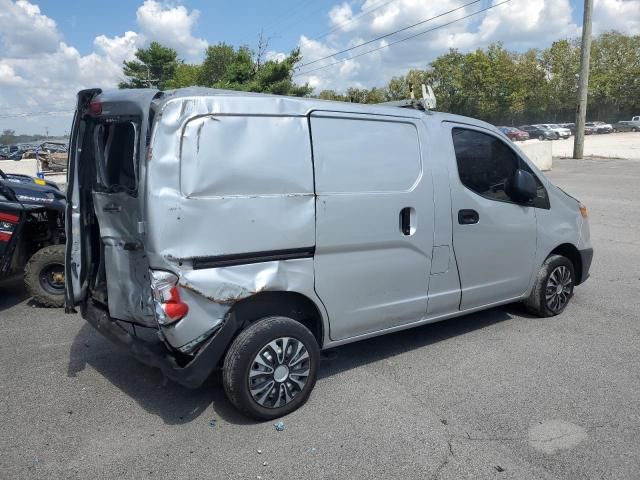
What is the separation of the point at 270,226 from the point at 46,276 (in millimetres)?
3928

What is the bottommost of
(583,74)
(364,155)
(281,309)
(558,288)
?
(558,288)

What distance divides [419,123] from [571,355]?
234cm

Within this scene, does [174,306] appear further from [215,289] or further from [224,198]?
[224,198]

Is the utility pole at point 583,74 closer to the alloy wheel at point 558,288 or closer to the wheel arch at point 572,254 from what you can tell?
the wheel arch at point 572,254

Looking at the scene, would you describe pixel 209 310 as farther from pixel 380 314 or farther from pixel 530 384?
pixel 530 384

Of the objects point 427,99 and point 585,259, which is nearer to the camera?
point 427,99

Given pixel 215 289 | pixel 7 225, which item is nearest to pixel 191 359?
pixel 215 289

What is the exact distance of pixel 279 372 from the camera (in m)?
3.63

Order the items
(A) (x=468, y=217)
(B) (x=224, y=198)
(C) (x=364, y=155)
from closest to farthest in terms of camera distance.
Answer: (B) (x=224, y=198) < (C) (x=364, y=155) < (A) (x=468, y=217)

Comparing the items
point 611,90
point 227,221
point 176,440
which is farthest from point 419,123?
point 611,90

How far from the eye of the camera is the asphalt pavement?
3.18m

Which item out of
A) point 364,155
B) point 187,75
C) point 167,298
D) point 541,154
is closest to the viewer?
point 167,298

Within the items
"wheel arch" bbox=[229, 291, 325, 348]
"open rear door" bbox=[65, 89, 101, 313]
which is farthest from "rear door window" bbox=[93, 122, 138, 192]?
"wheel arch" bbox=[229, 291, 325, 348]

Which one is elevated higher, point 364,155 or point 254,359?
point 364,155
